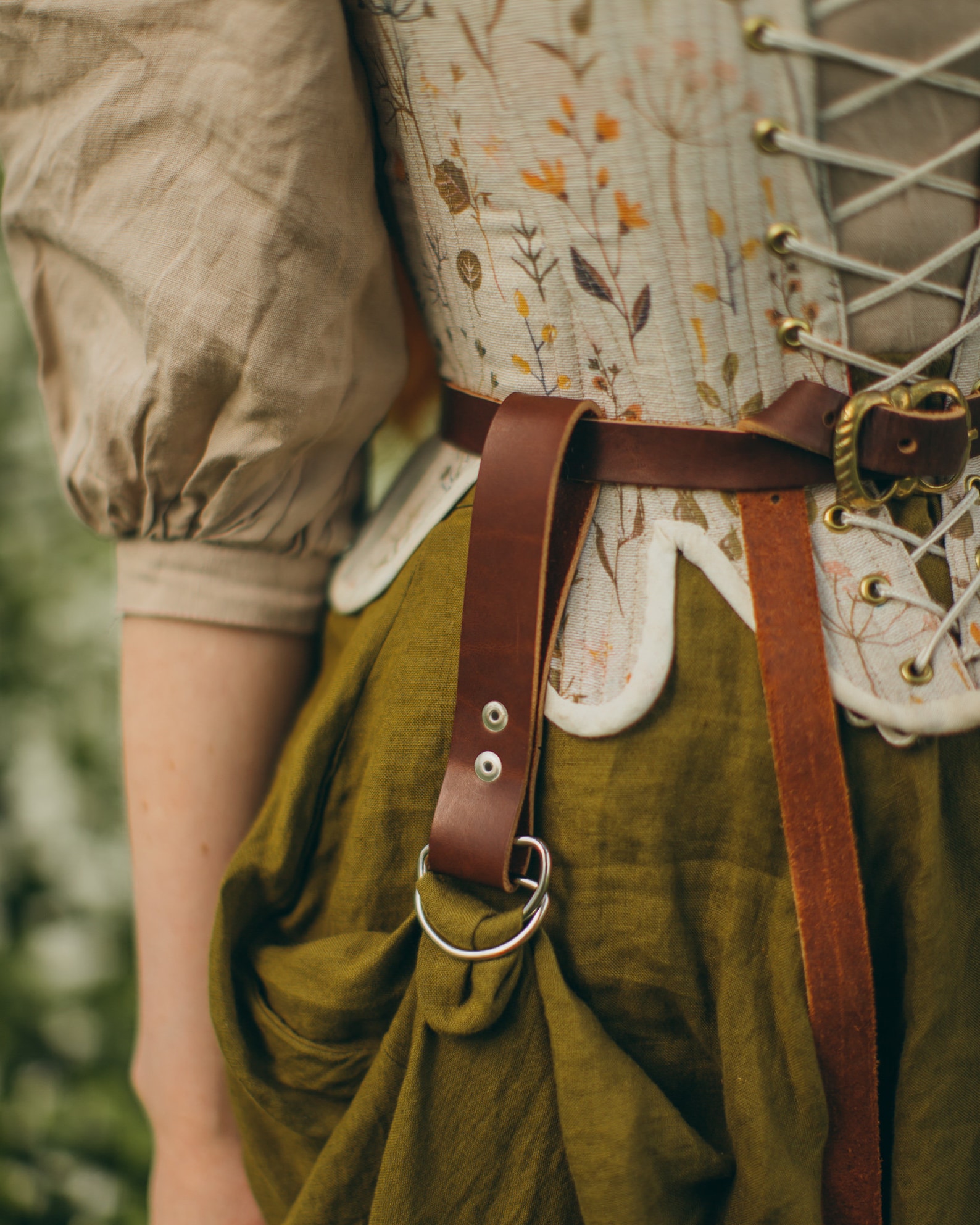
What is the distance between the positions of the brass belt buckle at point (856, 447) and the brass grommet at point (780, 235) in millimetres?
93

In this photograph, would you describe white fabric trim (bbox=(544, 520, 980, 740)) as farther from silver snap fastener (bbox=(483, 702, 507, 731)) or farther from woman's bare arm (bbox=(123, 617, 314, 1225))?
woman's bare arm (bbox=(123, 617, 314, 1225))

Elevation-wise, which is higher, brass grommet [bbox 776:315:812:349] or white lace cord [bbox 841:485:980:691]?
brass grommet [bbox 776:315:812:349]

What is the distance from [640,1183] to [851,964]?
0.17m

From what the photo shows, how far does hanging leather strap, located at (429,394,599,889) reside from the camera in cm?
52

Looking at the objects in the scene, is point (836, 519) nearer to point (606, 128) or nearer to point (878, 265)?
point (878, 265)

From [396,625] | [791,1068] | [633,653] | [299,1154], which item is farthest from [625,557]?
→ [299,1154]

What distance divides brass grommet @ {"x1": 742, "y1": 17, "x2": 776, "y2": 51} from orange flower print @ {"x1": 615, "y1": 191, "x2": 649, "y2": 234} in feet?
0.29

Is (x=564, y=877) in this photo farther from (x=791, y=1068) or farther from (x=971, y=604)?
(x=971, y=604)

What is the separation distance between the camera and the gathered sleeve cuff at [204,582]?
2.19 feet

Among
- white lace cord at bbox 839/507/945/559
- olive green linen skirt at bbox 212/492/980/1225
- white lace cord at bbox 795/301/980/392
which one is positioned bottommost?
olive green linen skirt at bbox 212/492/980/1225

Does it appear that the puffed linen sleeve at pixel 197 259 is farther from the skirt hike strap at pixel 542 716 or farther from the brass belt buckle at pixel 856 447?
the brass belt buckle at pixel 856 447

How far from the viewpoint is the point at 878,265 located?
1.63 feet

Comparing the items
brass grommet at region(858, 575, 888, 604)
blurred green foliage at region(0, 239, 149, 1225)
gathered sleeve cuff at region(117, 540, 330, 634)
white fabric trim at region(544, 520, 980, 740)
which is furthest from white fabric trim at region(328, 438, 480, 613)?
blurred green foliage at region(0, 239, 149, 1225)

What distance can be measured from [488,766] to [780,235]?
34cm
